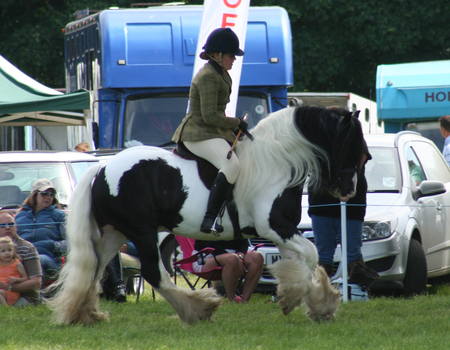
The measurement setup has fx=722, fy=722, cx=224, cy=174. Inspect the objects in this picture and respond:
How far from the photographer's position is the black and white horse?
5777 mm

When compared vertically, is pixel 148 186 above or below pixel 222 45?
below

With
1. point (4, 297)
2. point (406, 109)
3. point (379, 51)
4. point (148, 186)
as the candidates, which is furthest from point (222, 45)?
point (379, 51)

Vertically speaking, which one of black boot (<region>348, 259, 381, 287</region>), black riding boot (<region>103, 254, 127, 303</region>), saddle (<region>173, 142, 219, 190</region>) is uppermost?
saddle (<region>173, 142, 219, 190</region>)

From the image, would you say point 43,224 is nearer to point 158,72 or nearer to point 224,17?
point 158,72

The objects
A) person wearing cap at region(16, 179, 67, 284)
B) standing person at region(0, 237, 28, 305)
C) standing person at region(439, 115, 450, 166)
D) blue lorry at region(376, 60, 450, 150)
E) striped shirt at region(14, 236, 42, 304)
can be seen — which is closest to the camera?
standing person at region(0, 237, 28, 305)

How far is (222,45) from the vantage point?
229 inches

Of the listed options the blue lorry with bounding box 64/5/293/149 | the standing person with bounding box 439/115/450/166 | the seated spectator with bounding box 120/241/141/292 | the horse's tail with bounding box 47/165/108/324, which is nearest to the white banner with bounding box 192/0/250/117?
the blue lorry with bounding box 64/5/293/149

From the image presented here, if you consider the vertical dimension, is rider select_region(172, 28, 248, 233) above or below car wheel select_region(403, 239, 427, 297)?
above

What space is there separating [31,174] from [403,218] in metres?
4.32

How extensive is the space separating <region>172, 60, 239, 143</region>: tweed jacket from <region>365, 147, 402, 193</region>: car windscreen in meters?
3.05

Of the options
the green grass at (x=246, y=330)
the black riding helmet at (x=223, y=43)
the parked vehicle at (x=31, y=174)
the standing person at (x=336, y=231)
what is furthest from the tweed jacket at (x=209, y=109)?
the parked vehicle at (x=31, y=174)

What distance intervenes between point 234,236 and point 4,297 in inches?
105

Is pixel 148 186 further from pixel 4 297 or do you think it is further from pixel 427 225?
pixel 427 225

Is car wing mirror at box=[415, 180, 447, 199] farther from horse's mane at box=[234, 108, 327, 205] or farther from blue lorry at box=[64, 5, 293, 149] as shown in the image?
blue lorry at box=[64, 5, 293, 149]
